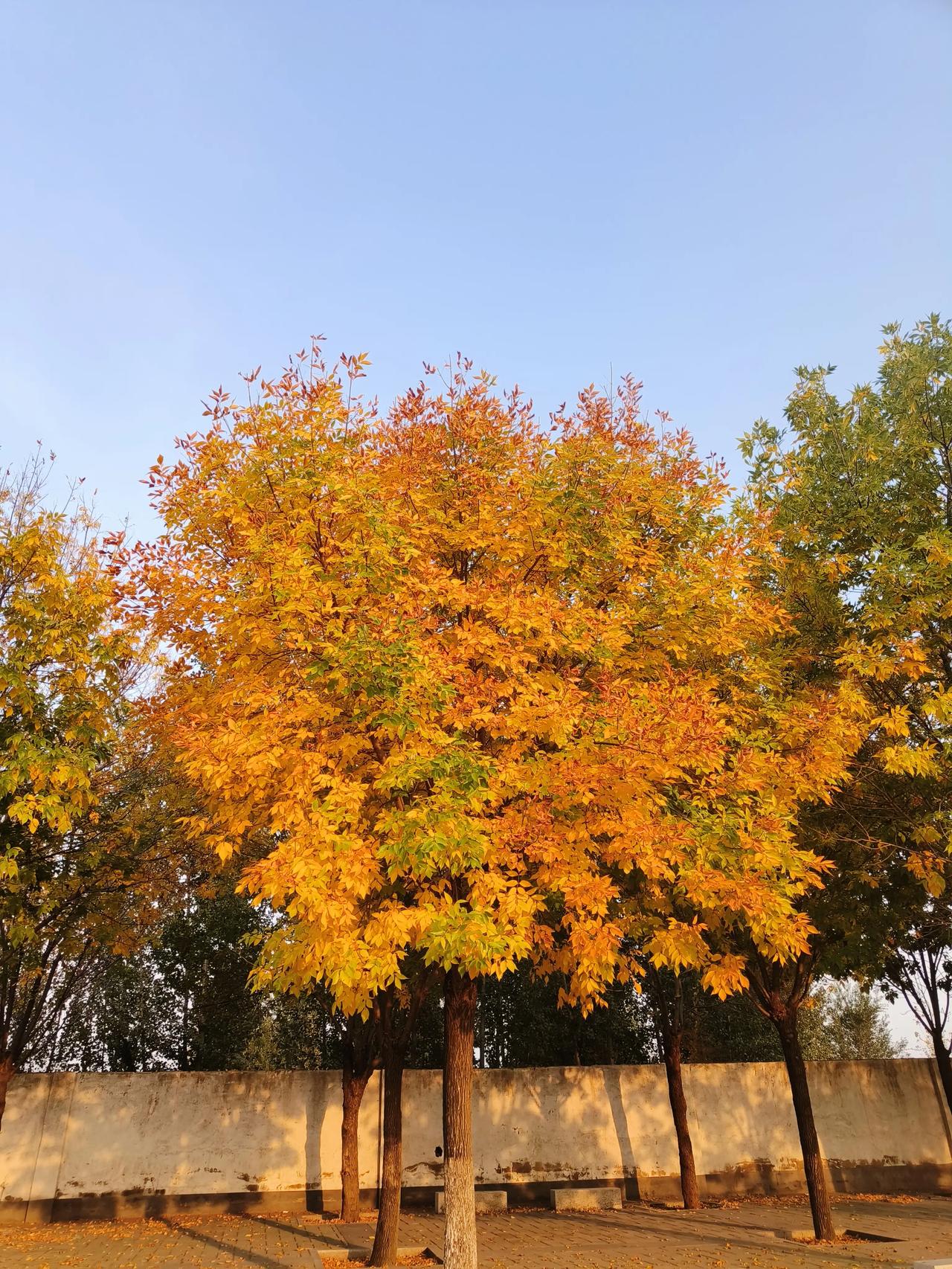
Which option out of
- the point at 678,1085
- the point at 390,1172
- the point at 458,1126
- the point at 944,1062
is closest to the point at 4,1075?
the point at 390,1172

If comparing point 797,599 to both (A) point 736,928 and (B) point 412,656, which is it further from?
(B) point 412,656

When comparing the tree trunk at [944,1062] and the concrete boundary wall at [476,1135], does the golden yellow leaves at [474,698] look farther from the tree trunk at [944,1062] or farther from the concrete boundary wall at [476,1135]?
the tree trunk at [944,1062]

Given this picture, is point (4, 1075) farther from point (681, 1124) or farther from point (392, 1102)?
point (681, 1124)

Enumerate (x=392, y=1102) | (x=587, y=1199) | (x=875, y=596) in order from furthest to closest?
(x=587, y=1199)
(x=392, y=1102)
(x=875, y=596)

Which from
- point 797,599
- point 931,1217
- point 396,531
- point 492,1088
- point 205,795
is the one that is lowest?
point 931,1217

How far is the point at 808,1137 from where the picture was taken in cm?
1498

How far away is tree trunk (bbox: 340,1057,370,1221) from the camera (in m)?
16.7

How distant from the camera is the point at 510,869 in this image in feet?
31.9

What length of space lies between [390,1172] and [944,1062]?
16398mm

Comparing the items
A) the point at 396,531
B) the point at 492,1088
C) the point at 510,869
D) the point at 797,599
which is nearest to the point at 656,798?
the point at 510,869

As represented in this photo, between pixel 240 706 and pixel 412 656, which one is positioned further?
pixel 240 706

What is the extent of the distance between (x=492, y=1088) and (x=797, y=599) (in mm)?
13410

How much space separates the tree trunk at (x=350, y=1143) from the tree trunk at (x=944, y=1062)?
15228 mm

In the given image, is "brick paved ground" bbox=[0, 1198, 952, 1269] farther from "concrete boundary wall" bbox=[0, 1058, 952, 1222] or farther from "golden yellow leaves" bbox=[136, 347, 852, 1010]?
"golden yellow leaves" bbox=[136, 347, 852, 1010]
